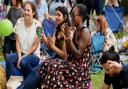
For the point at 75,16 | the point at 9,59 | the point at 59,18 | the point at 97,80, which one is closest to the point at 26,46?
the point at 9,59

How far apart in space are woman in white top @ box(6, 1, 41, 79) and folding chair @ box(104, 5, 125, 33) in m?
3.91

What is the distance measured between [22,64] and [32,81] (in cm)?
42

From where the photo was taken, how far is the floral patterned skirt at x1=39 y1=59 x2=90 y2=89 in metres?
4.70

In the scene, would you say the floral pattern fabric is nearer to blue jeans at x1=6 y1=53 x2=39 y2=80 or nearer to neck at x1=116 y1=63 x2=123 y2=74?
blue jeans at x1=6 y1=53 x2=39 y2=80

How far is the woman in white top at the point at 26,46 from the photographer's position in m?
5.22

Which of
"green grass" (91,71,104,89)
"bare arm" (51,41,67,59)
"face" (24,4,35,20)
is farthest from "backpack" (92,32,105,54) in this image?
"bare arm" (51,41,67,59)

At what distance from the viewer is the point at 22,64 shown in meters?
5.18

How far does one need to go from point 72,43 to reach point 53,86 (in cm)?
60

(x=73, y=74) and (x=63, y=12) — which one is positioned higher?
(x=63, y=12)

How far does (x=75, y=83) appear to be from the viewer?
4.74 meters

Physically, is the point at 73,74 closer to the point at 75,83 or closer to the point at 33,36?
the point at 75,83

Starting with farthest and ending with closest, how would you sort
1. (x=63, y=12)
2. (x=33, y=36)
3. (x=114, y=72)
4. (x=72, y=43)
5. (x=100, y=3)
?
(x=100, y=3), (x=33, y=36), (x=63, y=12), (x=72, y=43), (x=114, y=72)

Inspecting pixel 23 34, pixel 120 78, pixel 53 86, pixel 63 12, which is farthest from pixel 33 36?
pixel 120 78

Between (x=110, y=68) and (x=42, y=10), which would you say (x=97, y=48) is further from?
(x=110, y=68)
